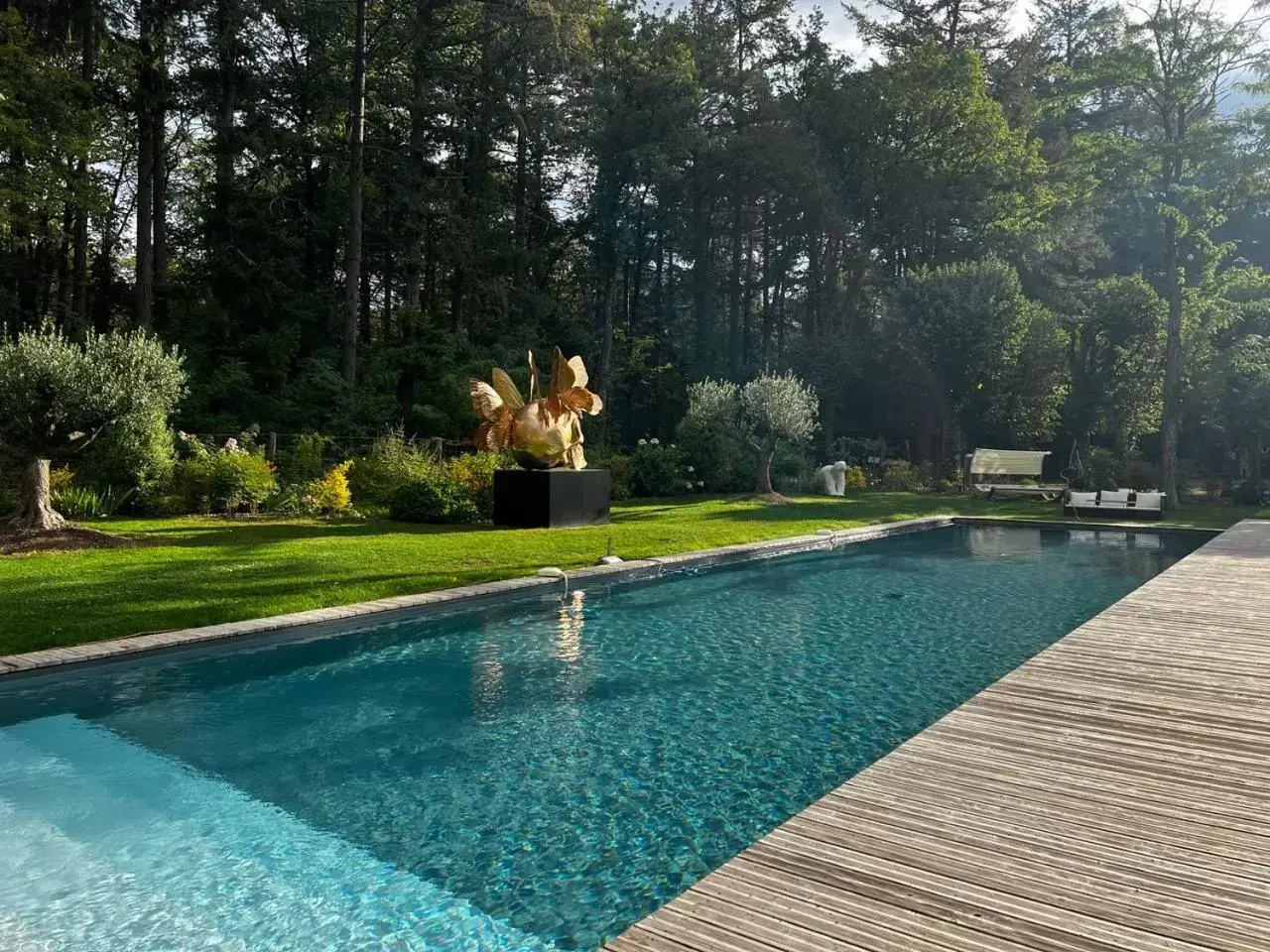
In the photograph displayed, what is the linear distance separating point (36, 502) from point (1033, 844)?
11357mm

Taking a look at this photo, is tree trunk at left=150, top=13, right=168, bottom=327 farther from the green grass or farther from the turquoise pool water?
the turquoise pool water

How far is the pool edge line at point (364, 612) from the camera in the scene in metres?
5.46

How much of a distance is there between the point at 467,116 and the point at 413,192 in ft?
10.9

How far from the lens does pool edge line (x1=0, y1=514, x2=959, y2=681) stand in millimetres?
5461

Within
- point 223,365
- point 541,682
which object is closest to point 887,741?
point 541,682

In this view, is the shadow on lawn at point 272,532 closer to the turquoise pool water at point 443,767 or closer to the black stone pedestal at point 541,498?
the black stone pedestal at point 541,498

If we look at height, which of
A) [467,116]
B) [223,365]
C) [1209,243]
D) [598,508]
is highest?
[467,116]

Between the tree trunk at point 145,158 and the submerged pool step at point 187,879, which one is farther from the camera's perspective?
the tree trunk at point 145,158

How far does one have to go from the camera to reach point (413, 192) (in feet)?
84.6

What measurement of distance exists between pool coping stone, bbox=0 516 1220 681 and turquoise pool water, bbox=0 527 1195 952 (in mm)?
125

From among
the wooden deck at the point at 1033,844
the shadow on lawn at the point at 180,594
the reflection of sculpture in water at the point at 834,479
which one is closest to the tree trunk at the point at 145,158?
the shadow on lawn at the point at 180,594

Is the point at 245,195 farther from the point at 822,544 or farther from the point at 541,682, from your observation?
the point at 541,682

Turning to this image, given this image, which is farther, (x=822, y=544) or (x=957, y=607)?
(x=822, y=544)

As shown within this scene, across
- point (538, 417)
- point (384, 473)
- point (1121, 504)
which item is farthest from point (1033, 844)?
point (1121, 504)
